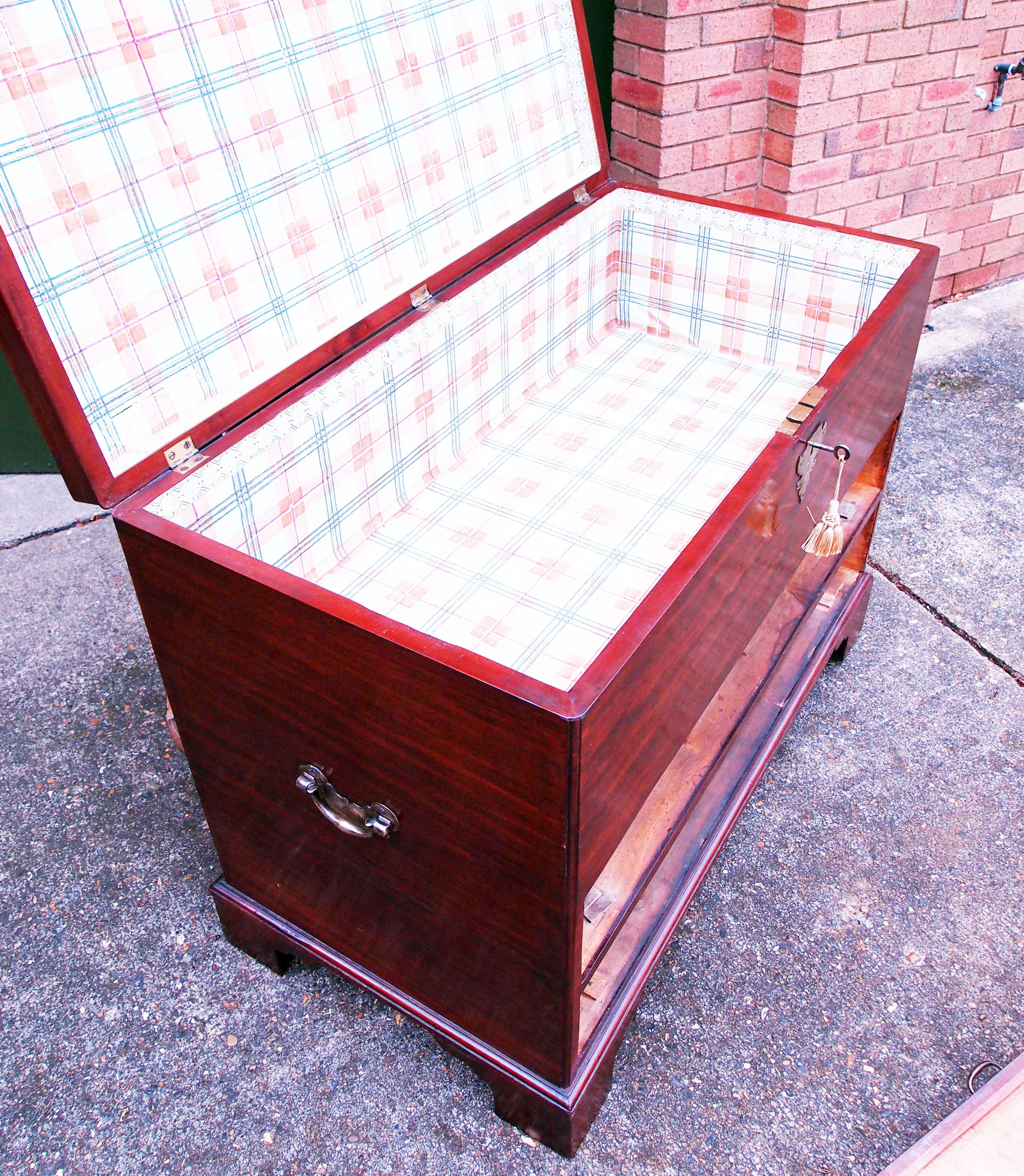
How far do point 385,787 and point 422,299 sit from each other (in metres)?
0.77

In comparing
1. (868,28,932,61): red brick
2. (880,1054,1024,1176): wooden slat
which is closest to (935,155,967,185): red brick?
(868,28,932,61): red brick

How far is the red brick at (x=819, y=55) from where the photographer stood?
7.41 feet

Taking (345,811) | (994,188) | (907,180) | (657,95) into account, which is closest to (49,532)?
(345,811)

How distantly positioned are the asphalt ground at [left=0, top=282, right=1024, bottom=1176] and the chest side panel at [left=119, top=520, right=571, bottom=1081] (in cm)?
19

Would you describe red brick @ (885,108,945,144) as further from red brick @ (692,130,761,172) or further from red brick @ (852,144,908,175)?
red brick @ (692,130,761,172)

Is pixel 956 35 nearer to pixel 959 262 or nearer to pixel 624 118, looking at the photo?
pixel 959 262

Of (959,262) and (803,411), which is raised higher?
(803,411)

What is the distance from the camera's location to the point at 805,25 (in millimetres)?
2213

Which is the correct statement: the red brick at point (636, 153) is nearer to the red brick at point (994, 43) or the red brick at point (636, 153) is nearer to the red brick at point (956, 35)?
the red brick at point (956, 35)

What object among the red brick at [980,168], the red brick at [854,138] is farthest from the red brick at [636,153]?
the red brick at [980,168]

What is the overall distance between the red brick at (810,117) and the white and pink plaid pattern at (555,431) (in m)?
0.74

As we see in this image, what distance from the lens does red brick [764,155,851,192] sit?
2434 mm

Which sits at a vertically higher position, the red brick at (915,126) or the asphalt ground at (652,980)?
the red brick at (915,126)

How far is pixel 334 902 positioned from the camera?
131cm
